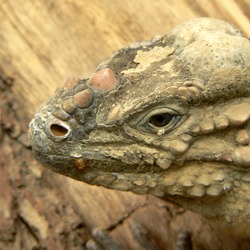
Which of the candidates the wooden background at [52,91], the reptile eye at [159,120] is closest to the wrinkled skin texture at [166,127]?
the reptile eye at [159,120]

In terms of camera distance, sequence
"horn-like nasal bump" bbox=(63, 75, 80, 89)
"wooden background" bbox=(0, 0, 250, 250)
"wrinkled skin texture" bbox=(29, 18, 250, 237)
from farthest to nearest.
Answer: "wooden background" bbox=(0, 0, 250, 250)
"horn-like nasal bump" bbox=(63, 75, 80, 89)
"wrinkled skin texture" bbox=(29, 18, 250, 237)

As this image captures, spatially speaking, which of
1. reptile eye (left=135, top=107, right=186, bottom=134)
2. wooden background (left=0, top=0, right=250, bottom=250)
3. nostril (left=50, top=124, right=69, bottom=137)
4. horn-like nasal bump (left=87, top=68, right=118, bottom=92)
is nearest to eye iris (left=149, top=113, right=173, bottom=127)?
reptile eye (left=135, top=107, right=186, bottom=134)

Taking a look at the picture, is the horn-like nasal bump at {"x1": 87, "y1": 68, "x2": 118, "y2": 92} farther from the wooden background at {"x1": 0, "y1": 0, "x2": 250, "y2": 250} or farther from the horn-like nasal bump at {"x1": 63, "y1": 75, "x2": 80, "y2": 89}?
the wooden background at {"x1": 0, "y1": 0, "x2": 250, "y2": 250}

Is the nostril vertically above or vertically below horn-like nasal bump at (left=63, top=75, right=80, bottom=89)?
below

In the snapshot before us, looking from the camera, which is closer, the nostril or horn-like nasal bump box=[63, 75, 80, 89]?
the nostril

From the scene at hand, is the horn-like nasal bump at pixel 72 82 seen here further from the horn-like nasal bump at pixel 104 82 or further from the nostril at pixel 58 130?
the nostril at pixel 58 130

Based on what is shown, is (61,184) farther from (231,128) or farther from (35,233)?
(231,128)

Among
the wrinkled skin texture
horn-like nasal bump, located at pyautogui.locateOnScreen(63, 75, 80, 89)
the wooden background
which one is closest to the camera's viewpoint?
the wrinkled skin texture
